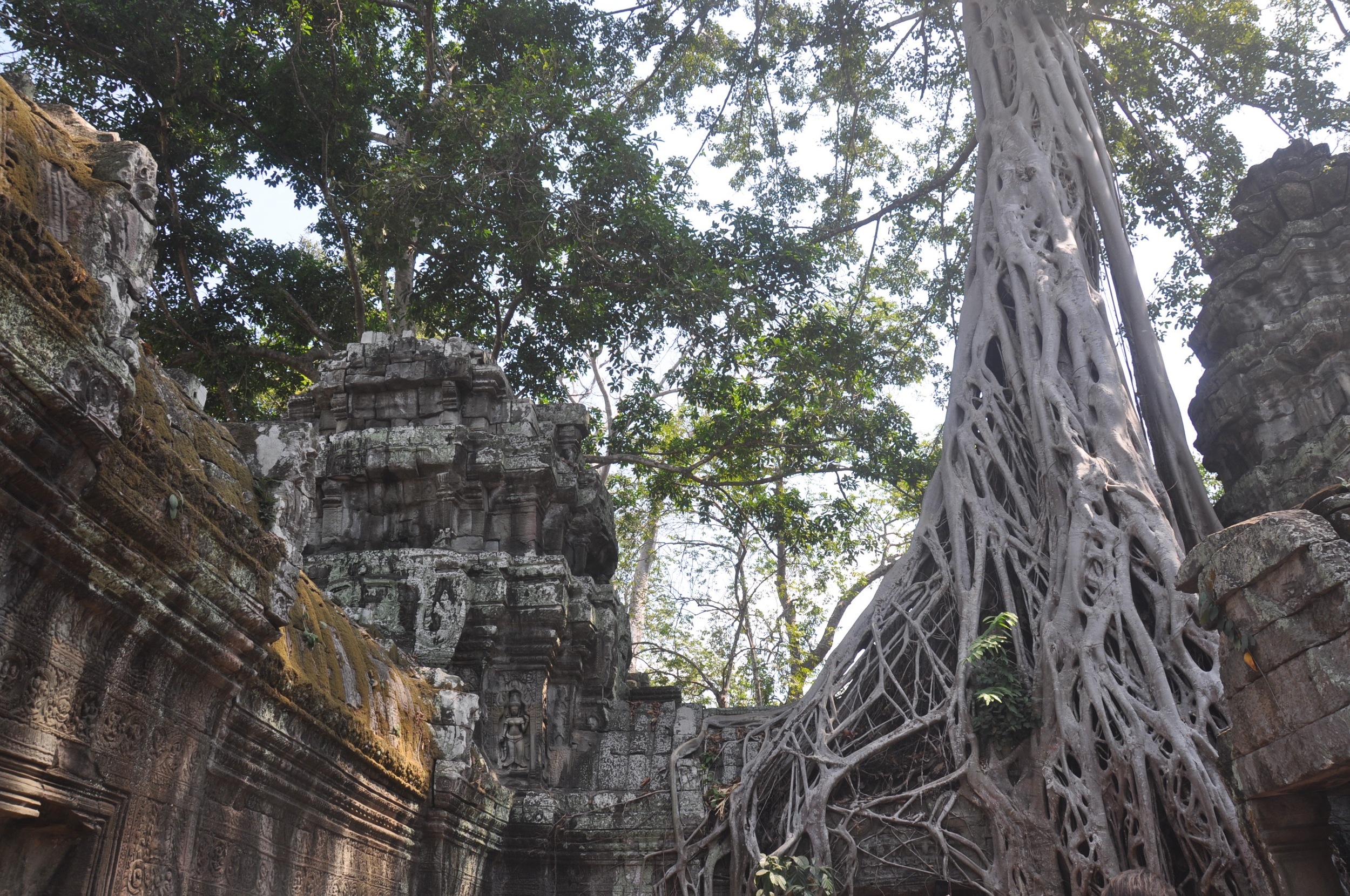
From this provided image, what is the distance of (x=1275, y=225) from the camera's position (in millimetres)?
7723

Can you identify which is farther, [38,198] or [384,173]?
[384,173]

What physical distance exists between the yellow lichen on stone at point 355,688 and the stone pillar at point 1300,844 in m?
2.69

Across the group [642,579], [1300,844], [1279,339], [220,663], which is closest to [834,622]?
[642,579]

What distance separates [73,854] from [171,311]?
8739 millimetres


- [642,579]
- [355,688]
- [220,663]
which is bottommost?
[220,663]

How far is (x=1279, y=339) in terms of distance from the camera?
7.13m

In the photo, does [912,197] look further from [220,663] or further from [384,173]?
[220,663]

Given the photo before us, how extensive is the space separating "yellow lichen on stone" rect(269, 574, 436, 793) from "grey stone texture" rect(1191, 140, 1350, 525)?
5.57m

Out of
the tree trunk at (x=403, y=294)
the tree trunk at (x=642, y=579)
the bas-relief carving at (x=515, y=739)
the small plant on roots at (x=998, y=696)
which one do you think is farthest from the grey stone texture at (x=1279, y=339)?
the tree trunk at (x=642, y=579)

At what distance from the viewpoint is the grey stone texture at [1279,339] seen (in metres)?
6.76

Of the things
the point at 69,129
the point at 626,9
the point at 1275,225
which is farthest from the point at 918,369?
the point at 69,129

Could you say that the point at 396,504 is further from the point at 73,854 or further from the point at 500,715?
the point at 73,854

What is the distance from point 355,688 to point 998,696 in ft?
10.5

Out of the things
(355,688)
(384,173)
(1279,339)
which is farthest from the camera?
(384,173)
